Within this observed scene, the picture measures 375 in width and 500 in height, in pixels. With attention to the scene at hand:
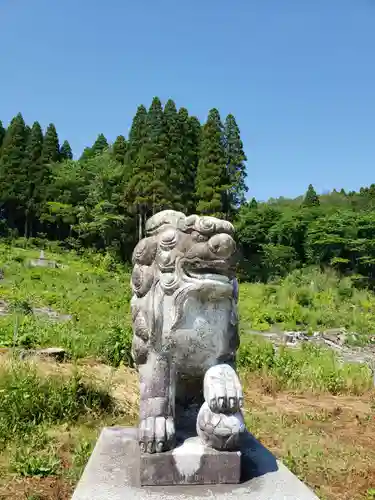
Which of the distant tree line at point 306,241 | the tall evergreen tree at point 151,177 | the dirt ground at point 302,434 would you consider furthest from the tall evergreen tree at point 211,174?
the dirt ground at point 302,434

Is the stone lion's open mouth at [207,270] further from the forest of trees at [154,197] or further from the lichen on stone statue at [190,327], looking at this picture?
the forest of trees at [154,197]

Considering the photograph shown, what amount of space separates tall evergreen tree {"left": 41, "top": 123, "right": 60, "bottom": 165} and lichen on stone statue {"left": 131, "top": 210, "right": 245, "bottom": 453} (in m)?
25.8

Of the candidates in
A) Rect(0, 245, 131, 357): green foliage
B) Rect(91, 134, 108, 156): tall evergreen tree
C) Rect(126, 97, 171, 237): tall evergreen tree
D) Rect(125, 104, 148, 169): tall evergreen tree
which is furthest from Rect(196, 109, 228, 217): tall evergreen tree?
Rect(91, 134, 108, 156): tall evergreen tree

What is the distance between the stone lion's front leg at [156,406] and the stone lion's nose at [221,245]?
0.53 meters

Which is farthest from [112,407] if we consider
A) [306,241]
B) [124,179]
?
[306,241]

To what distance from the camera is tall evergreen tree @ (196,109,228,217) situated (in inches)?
875

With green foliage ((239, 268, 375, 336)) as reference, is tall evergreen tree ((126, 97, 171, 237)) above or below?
above

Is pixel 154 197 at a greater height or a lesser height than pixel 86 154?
lesser

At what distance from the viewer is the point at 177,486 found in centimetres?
209

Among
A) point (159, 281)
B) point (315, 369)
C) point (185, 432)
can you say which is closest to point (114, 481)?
point (185, 432)

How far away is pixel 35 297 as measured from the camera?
1297 cm

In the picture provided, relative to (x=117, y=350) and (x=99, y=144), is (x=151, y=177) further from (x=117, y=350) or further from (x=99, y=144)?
(x=117, y=350)

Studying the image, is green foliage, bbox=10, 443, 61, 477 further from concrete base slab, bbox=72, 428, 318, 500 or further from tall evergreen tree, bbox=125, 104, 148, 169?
tall evergreen tree, bbox=125, 104, 148, 169

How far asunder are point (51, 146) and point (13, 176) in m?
3.57
